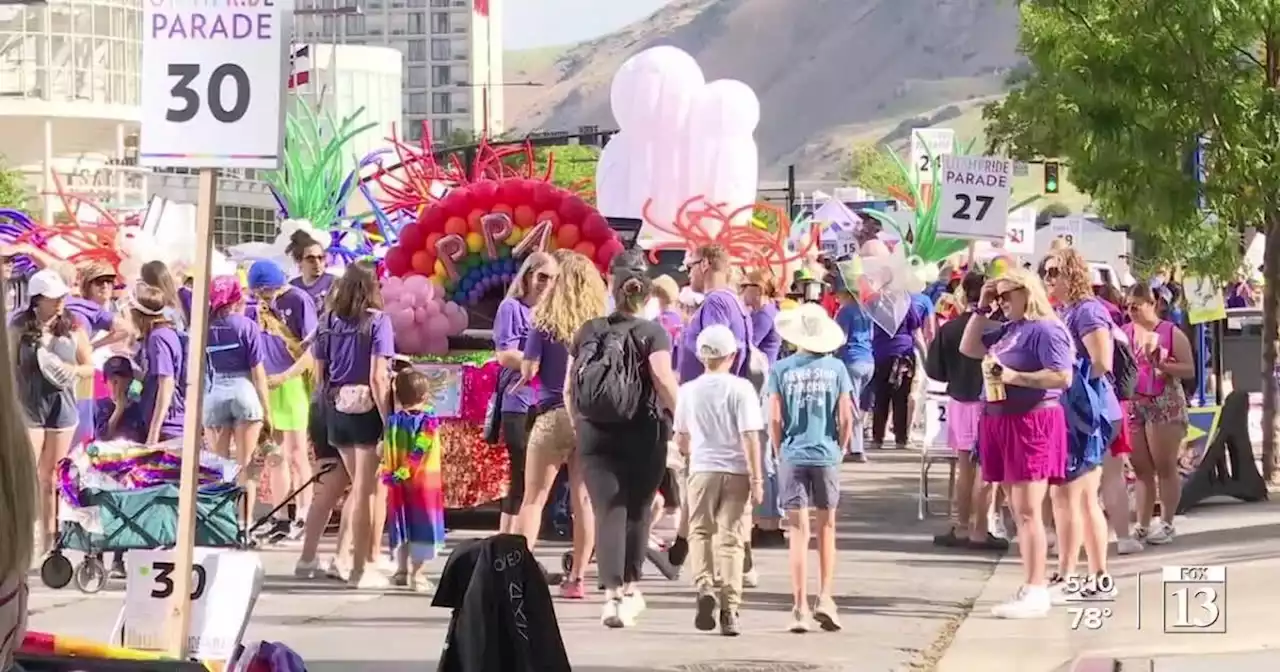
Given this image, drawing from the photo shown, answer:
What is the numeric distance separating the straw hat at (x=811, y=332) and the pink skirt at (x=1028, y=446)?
1.08m

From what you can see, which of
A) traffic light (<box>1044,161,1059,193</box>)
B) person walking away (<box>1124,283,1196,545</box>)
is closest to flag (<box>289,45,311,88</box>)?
traffic light (<box>1044,161,1059,193</box>)

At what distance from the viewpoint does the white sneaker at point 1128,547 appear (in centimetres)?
1398

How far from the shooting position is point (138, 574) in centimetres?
743

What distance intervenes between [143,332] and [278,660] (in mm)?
7833

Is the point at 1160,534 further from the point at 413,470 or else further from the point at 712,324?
the point at 413,470

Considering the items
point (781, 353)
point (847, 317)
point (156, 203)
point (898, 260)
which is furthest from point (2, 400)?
point (156, 203)

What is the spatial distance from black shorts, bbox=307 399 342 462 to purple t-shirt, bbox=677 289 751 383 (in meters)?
2.14

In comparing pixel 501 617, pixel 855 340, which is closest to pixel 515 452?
pixel 501 617

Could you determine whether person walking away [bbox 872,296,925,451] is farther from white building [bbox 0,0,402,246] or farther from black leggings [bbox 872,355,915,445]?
white building [bbox 0,0,402,246]

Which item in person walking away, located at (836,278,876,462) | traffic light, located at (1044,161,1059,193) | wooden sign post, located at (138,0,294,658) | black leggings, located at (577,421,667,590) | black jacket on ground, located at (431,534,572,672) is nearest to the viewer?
black jacket on ground, located at (431,534,572,672)

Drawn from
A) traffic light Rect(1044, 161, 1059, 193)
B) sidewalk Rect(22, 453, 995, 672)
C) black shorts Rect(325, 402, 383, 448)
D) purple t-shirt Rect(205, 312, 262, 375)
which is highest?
traffic light Rect(1044, 161, 1059, 193)

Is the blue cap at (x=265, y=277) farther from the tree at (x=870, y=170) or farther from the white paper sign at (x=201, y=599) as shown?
the tree at (x=870, y=170)

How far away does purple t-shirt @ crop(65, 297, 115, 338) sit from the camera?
14.5 m

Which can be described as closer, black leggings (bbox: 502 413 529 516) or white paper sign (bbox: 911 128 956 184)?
black leggings (bbox: 502 413 529 516)
